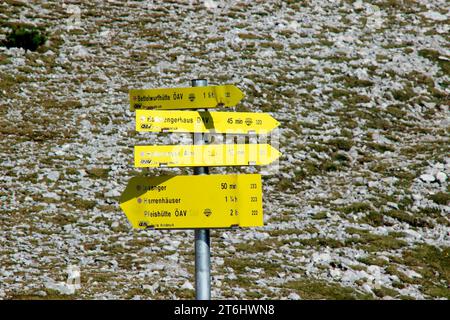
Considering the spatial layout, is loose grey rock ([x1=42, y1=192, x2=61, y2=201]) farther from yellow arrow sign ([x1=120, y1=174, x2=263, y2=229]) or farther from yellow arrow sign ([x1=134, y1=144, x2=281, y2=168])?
yellow arrow sign ([x1=134, y1=144, x2=281, y2=168])

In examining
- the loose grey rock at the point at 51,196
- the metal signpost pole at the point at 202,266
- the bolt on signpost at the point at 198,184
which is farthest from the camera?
the loose grey rock at the point at 51,196

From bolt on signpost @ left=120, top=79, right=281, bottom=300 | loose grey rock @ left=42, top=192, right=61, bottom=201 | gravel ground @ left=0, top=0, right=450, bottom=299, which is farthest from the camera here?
loose grey rock @ left=42, top=192, right=61, bottom=201

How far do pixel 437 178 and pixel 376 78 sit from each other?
32.7 feet

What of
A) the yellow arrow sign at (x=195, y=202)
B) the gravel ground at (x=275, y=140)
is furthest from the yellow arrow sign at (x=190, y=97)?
the gravel ground at (x=275, y=140)

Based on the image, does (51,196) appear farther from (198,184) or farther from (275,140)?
(198,184)

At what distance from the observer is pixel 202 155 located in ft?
25.2

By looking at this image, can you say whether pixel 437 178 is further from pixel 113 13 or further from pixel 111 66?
pixel 113 13

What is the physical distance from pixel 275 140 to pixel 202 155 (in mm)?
15472

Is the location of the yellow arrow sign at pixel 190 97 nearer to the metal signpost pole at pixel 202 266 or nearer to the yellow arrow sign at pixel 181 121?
the yellow arrow sign at pixel 181 121

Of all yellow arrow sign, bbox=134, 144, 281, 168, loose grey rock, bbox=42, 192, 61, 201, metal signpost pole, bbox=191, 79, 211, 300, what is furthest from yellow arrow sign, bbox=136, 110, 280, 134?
loose grey rock, bbox=42, 192, 61, 201

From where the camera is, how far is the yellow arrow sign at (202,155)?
25.2 feet

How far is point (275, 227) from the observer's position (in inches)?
685

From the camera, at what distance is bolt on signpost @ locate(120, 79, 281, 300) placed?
7.70 metres

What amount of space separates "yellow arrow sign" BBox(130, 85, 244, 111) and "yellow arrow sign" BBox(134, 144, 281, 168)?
0.61m
